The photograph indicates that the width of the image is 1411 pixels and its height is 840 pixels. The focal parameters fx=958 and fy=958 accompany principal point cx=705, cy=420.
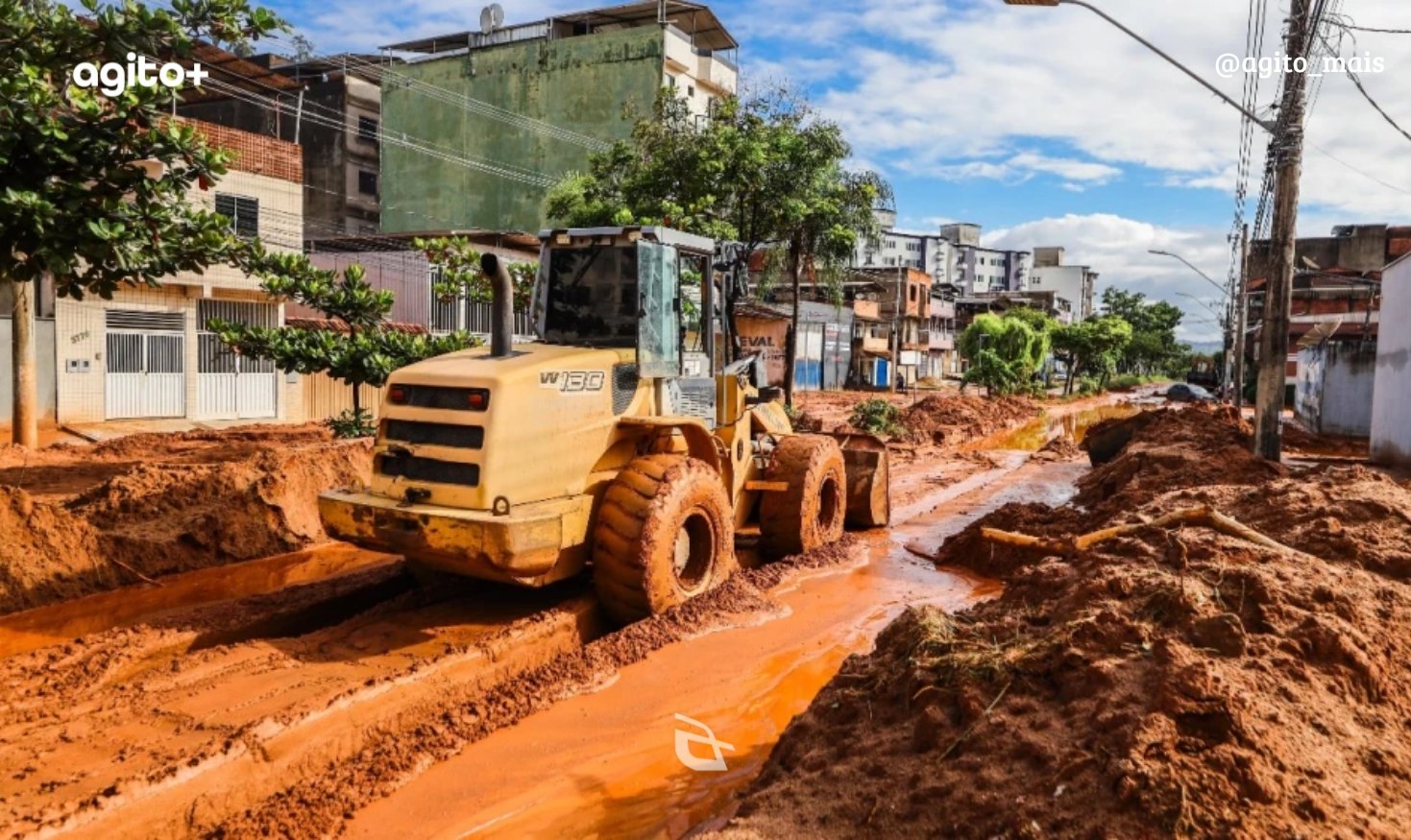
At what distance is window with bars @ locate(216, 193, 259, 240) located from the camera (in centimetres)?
2478

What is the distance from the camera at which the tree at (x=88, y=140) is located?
8.02 metres

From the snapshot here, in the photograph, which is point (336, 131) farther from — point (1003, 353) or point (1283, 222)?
point (1283, 222)

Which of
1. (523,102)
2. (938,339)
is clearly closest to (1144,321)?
(938,339)

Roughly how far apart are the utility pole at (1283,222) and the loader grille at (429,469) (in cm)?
→ 1062

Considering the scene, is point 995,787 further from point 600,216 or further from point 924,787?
point 600,216

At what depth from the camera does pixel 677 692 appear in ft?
21.6

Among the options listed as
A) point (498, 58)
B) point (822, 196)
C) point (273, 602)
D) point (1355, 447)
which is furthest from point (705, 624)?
point (498, 58)

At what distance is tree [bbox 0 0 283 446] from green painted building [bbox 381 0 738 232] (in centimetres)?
3196

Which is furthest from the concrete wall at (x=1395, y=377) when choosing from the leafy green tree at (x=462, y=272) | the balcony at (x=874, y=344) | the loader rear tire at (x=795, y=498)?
the balcony at (x=874, y=344)

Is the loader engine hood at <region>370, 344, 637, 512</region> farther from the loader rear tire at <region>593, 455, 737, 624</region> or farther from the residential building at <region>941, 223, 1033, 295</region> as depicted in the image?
the residential building at <region>941, 223, 1033, 295</region>

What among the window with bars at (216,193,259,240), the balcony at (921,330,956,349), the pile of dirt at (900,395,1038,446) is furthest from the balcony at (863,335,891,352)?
the window with bars at (216,193,259,240)

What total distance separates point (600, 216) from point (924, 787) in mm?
17525

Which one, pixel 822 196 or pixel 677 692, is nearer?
pixel 677 692

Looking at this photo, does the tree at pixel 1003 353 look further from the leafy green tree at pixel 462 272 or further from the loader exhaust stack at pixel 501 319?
the loader exhaust stack at pixel 501 319
